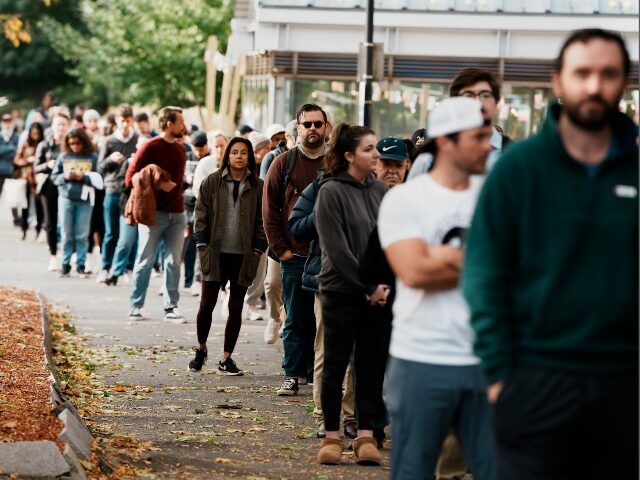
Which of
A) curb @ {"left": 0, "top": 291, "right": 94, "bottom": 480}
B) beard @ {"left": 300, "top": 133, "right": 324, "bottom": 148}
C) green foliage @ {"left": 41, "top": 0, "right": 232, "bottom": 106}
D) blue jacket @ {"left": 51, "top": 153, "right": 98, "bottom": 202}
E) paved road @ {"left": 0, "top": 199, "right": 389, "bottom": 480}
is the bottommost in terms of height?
paved road @ {"left": 0, "top": 199, "right": 389, "bottom": 480}

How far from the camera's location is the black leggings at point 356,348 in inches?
382

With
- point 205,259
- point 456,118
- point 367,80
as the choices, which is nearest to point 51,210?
point 367,80

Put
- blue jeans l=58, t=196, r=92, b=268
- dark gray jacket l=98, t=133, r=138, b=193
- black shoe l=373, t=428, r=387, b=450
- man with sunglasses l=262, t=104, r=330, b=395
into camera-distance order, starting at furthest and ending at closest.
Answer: blue jeans l=58, t=196, r=92, b=268, dark gray jacket l=98, t=133, r=138, b=193, man with sunglasses l=262, t=104, r=330, b=395, black shoe l=373, t=428, r=387, b=450

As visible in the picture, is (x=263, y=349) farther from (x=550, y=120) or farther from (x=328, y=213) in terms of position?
(x=550, y=120)

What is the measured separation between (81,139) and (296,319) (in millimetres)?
10356

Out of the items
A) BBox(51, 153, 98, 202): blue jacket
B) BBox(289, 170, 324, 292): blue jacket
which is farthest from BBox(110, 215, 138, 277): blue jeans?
BBox(289, 170, 324, 292): blue jacket

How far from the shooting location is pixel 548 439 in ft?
17.3

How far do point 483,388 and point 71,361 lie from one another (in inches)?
336

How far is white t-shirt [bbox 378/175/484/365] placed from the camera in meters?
6.10

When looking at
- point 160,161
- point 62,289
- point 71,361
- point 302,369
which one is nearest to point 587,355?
point 302,369

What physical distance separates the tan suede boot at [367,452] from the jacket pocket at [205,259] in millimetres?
4057

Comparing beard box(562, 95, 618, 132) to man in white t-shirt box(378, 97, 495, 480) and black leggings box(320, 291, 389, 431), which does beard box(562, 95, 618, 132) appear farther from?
black leggings box(320, 291, 389, 431)

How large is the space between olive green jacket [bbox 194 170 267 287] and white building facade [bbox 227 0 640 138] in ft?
53.1

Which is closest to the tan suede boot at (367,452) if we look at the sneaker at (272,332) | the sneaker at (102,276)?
the sneaker at (272,332)
